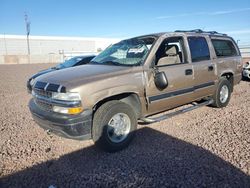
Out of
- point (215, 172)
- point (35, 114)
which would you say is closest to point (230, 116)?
point (215, 172)

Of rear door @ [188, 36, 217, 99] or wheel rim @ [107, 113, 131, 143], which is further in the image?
rear door @ [188, 36, 217, 99]

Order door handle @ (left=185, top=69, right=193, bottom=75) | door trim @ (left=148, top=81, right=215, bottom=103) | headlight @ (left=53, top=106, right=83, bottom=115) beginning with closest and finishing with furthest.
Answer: headlight @ (left=53, top=106, right=83, bottom=115) < door trim @ (left=148, top=81, right=215, bottom=103) < door handle @ (left=185, top=69, right=193, bottom=75)

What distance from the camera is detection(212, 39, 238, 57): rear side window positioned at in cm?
617

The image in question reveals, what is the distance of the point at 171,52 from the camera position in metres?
5.30

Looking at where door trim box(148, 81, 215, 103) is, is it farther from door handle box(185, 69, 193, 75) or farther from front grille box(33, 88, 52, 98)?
front grille box(33, 88, 52, 98)

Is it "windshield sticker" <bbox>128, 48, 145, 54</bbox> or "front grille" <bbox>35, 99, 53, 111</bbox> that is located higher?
"windshield sticker" <bbox>128, 48, 145, 54</bbox>

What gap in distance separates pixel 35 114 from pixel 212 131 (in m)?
3.38

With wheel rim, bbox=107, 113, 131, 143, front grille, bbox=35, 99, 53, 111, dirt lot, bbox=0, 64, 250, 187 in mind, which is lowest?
dirt lot, bbox=0, 64, 250, 187

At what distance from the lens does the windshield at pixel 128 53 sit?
15.1 ft

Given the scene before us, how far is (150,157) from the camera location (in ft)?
12.7

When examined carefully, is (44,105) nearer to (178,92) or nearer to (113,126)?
(113,126)

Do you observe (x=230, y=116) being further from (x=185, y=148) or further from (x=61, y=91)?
(x=61, y=91)

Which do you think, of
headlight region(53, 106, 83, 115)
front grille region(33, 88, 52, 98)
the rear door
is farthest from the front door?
front grille region(33, 88, 52, 98)

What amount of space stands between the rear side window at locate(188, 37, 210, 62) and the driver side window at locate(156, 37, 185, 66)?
0.25 m
